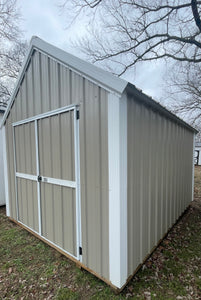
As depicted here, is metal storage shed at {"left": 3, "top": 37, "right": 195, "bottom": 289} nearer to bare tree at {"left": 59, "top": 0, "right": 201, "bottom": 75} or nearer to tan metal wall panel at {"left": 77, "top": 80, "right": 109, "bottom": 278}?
tan metal wall panel at {"left": 77, "top": 80, "right": 109, "bottom": 278}

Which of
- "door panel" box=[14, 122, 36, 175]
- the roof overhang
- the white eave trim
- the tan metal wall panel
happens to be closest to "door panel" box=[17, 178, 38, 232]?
"door panel" box=[14, 122, 36, 175]

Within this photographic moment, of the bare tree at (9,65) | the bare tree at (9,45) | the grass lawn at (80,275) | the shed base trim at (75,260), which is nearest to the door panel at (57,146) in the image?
the shed base trim at (75,260)

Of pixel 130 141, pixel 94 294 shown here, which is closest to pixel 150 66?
pixel 130 141

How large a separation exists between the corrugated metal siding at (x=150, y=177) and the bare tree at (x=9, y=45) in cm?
683

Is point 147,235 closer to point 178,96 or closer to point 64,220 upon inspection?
point 64,220

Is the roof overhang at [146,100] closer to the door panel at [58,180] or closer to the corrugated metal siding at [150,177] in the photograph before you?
the corrugated metal siding at [150,177]

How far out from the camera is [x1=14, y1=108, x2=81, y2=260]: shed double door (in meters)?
2.25

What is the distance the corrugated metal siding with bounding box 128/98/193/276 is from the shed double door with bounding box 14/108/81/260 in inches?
30.1

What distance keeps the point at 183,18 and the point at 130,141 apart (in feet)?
19.9

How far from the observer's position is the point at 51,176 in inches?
103

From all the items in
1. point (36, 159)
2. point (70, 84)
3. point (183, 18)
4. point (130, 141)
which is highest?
point (183, 18)

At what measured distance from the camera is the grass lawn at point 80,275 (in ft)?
6.13

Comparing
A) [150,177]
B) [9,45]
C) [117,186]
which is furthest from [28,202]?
[9,45]

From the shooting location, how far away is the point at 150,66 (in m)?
7.09
